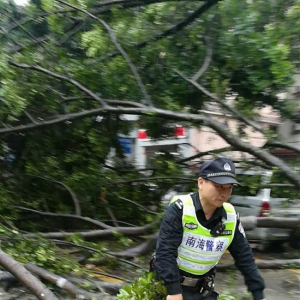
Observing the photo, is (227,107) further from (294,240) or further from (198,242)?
(198,242)

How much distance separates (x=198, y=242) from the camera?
286cm

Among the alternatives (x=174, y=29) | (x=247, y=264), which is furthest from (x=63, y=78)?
(x=247, y=264)

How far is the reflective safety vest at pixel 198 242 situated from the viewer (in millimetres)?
2822

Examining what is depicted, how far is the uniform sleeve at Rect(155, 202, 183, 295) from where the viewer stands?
269cm

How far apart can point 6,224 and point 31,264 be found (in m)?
1.25

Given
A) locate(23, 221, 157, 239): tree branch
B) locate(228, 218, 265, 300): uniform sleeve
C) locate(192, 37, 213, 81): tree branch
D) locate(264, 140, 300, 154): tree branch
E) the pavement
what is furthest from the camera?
locate(192, 37, 213, 81): tree branch

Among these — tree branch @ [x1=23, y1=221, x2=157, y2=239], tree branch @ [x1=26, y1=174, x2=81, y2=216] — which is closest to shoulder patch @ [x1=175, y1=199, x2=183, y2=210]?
tree branch @ [x1=23, y1=221, x2=157, y2=239]

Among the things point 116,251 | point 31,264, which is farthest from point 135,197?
point 31,264

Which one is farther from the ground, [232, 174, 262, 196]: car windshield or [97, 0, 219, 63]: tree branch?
[97, 0, 219, 63]: tree branch

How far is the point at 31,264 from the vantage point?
4824mm

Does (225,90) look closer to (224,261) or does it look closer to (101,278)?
(224,261)

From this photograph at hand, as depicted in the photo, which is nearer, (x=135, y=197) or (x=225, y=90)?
(x=225, y=90)

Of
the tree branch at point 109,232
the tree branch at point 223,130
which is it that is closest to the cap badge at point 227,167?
the tree branch at point 223,130

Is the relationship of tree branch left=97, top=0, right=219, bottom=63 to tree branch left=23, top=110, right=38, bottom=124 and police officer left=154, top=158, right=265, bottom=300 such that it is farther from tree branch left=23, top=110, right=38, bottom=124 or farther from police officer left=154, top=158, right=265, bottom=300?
police officer left=154, top=158, right=265, bottom=300
